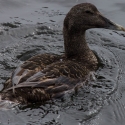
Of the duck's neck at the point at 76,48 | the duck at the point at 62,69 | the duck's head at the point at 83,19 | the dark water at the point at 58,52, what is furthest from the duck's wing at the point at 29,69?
the duck's head at the point at 83,19

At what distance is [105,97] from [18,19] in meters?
4.07

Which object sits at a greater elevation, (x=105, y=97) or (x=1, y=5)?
(x=1, y=5)

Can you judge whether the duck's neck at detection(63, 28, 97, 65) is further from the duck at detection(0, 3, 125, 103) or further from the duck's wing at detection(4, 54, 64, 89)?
the duck's wing at detection(4, 54, 64, 89)

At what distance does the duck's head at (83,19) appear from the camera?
7.57m

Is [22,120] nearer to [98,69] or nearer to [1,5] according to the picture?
[98,69]

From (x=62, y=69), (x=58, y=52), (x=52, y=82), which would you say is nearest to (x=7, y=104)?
(x=52, y=82)

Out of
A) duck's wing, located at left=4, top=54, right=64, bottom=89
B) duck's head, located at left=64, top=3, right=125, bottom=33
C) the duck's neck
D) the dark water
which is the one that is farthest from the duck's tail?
duck's head, located at left=64, top=3, right=125, bottom=33

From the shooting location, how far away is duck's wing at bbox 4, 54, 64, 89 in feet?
21.1

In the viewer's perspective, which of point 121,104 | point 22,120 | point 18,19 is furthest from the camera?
point 18,19

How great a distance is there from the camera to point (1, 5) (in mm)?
10961

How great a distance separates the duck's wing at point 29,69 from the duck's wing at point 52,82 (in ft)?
0.27

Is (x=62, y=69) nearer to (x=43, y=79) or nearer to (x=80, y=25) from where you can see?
(x=43, y=79)

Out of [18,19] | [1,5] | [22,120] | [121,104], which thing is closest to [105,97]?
[121,104]

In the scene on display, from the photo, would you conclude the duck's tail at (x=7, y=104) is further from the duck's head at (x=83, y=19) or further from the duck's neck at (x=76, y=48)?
the duck's head at (x=83, y=19)
